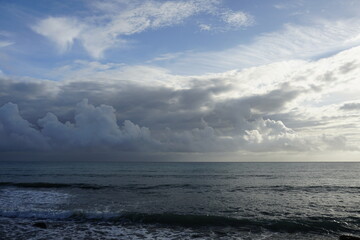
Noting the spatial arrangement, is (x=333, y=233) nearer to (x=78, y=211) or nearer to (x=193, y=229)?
(x=193, y=229)

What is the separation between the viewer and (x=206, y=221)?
2273 cm

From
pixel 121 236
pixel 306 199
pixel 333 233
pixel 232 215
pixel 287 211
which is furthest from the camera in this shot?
pixel 306 199

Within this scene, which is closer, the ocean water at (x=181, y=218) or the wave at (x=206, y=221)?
the ocean water at (x=181, y=218)

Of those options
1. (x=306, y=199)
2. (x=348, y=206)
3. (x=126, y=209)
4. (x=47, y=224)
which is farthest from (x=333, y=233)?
(x=47, y=224)

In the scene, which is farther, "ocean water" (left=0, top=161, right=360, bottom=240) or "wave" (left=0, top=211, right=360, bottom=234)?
"wave" (left=0, top=211, right=360, bottom=234)

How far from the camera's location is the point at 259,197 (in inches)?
1411

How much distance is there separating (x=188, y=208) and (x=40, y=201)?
18549 millimetres

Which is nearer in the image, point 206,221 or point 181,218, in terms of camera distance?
point 206,221

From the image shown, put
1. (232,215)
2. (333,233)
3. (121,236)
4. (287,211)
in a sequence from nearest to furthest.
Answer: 1. (121,236)
2. (333,233)
3. (232,215)
4. (287,211)

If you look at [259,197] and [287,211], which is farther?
[259,197]

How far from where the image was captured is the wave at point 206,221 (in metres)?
20.9

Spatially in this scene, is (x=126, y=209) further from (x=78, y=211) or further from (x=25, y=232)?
(x=25, y=232)

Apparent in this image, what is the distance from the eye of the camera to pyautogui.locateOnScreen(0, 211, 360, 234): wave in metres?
20.9

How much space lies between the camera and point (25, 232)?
1827 centimetres
